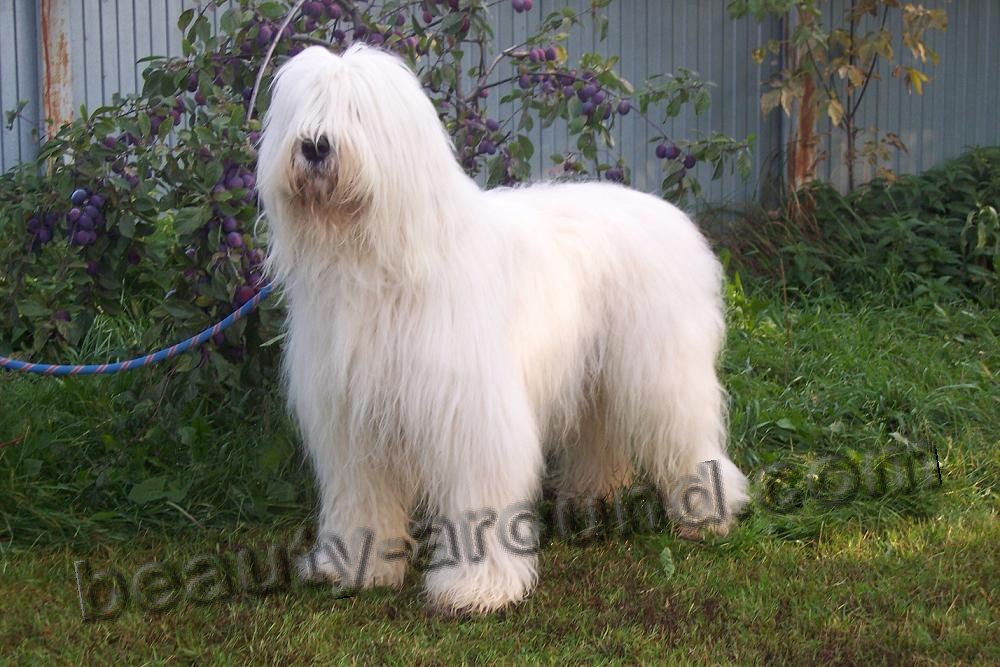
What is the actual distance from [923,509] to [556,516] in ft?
4.40

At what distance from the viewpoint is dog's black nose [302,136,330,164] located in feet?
9.73

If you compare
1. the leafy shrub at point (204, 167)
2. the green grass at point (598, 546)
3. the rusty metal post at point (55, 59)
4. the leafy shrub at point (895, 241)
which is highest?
the rusty metal post at point (55, 59)

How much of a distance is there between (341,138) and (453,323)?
0.65 m

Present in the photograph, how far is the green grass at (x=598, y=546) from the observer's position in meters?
3.33

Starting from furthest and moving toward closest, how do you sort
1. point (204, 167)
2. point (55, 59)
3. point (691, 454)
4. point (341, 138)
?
point (55, 59) < point (691, 454) < point (204, 167) < point (341, 138)

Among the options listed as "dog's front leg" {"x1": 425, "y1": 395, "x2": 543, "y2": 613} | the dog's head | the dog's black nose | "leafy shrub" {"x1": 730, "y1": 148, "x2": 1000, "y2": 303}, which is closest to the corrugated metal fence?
"leafy shrub" {"x1": 730, "y1": 148, "x2": 1000, "y2": 303}

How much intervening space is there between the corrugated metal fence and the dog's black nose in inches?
130

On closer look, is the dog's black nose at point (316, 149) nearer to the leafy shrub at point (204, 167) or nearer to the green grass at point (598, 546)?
the leafy shrub at point (204, 167)

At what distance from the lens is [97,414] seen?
15.4 feet

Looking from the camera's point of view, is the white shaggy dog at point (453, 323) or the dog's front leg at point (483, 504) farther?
the dog's front leg at point (483, 504)

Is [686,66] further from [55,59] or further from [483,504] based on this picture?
[483,504]

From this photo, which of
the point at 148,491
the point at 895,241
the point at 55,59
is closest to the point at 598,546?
the point at 148,491

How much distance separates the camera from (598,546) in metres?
4.14

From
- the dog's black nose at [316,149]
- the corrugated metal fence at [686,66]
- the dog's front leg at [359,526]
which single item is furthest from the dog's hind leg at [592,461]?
the corrugated metal fence at [686,66]
